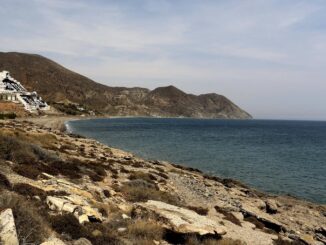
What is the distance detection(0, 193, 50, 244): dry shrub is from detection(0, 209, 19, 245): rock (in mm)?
258

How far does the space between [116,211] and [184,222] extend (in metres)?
3.16

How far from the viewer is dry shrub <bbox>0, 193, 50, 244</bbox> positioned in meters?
9.99

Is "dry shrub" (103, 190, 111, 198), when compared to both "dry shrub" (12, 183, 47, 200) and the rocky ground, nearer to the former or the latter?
the rocky ground

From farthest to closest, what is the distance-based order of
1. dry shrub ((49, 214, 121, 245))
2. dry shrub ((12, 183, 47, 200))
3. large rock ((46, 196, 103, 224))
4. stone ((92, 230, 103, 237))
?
1. dry shrub ((12, 183, 47, 200))
2. large rock ((46, 196, 103, 224))
3. stone ((92, 230, 103, 237))
4. dry shrub ((49, 214, 121, 245))

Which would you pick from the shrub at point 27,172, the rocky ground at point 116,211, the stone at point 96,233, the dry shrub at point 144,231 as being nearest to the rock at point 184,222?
the rocky ground at point 116,211

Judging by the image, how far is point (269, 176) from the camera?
50469 millimetres

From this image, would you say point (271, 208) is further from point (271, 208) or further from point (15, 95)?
point (15, 95)

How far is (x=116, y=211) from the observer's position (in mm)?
16219

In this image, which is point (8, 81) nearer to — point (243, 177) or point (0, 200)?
point (243, 177)

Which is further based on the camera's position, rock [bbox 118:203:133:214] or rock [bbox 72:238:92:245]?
rock [bbox 118:203:133:214]

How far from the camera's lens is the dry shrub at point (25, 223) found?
9.99m

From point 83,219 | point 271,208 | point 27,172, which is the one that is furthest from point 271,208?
point 83,219

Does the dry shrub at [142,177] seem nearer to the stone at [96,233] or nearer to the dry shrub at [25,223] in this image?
the stone at [96,233]

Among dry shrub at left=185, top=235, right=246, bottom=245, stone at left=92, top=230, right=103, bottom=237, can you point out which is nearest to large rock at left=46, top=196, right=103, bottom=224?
stone at left=92, top=230, right=103, bottom=237
